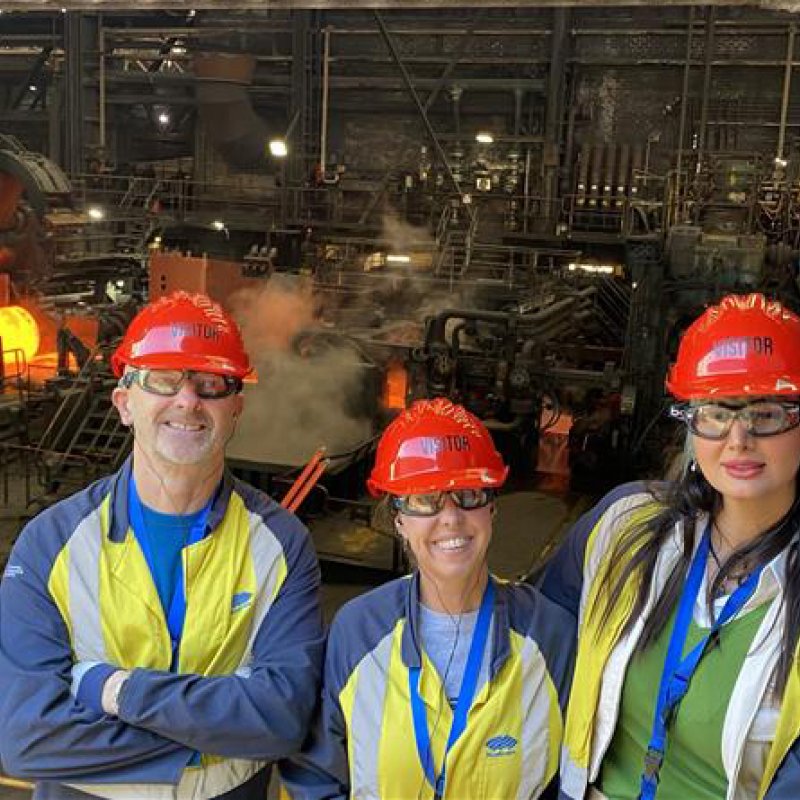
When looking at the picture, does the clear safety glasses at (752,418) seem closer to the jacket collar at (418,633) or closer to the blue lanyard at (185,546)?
the jacket collar at (418,633)

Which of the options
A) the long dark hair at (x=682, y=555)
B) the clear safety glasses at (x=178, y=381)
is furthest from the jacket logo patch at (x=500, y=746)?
the clear safety glasses at (x=178, y=381)

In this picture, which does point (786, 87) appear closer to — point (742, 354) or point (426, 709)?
point (742, 354)

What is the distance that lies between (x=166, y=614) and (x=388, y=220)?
17.4m

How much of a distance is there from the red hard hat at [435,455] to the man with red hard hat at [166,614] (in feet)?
1.01

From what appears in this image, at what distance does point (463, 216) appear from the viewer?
18656 millimetres

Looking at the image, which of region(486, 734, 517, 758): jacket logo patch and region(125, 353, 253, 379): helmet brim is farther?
region(125, 353, 253, 379): helmet brim

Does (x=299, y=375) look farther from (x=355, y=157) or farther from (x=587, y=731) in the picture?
(x=355, y=157)

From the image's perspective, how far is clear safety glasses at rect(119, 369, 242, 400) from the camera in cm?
226

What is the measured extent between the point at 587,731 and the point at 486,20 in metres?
21.0

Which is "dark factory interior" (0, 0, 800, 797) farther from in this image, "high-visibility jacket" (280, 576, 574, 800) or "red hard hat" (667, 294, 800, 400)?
"high-visibility jacket" (280, 576, 574, 800)

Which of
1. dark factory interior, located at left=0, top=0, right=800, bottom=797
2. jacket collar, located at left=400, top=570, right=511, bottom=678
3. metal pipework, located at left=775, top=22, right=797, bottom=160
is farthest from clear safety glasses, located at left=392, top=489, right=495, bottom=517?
metal pipework, located at left=775, top=22, right=797, bottom=160

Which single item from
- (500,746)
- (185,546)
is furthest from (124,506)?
(500,746)

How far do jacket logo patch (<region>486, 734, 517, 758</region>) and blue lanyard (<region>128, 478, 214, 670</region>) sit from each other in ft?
2.37

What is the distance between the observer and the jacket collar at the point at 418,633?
2.11 meters
